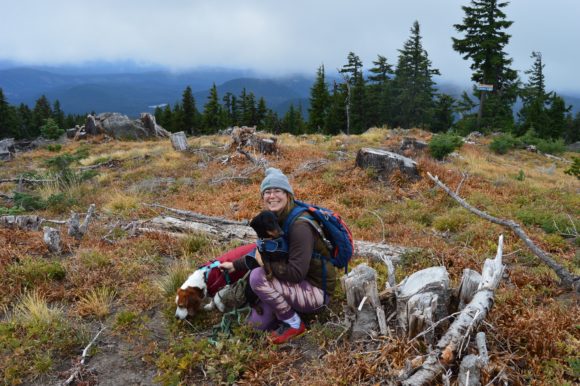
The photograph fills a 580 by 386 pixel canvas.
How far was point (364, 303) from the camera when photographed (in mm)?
3738

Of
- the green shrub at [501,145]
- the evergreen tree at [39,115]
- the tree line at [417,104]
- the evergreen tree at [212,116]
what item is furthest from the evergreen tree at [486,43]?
the evergreen tree at [39,115]

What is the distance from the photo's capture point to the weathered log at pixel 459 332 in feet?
9.23

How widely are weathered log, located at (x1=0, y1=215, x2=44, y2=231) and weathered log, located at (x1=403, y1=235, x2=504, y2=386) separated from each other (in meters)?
7.67

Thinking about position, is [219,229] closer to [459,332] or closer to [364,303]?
[364,303]

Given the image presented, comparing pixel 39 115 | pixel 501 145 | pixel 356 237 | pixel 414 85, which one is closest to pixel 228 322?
pixel 356 237

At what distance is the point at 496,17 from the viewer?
27.9 m

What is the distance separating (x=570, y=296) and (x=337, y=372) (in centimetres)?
317

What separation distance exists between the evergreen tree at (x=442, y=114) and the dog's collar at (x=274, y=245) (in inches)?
1919

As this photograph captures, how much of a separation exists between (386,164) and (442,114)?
144ft

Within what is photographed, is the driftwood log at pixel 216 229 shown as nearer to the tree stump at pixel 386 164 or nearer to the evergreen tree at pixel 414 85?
the tree stump at pixel 386 164

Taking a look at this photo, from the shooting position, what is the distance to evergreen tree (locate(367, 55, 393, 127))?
148 feet

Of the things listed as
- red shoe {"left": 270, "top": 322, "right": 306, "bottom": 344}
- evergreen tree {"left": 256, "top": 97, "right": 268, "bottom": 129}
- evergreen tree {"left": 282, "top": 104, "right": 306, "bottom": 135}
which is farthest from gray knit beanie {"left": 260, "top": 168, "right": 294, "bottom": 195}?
evergreen tree {"left": 282, "top": 104, "right": 306, "bottom": 135}

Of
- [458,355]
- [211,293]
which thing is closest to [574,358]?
[458,355]

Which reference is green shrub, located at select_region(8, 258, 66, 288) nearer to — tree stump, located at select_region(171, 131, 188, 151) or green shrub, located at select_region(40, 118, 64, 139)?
tree stump, located at select_region(171, 131, 188, 151)
